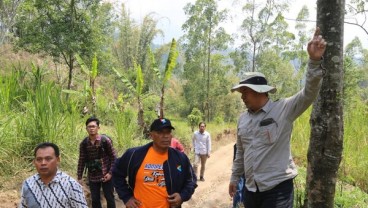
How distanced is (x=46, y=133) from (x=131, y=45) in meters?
29.5

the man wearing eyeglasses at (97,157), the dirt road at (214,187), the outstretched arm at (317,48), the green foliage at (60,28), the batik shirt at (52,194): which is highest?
the green foliage at (60,28)

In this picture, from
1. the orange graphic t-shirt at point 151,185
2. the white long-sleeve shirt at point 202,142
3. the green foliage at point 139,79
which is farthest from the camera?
the green foliage at point 139,79

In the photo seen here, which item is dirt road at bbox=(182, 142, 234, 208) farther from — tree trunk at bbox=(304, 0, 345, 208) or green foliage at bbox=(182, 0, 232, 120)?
green foliage at bbox=(182, 0, 232, 120)

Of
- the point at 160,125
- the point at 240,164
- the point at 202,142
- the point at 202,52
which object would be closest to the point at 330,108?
the point at 240,164

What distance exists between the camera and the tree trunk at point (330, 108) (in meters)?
3.19

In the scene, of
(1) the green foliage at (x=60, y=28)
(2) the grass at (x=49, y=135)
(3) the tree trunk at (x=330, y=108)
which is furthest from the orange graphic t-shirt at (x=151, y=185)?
(1) the green foliage at (x=60, y=28)

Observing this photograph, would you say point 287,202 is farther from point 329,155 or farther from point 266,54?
point 266,54

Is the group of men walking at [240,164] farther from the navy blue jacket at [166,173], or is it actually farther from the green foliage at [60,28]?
the green foliage at [60,28]

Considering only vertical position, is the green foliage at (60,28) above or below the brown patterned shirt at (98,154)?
above

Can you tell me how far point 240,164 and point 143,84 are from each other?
1610 centimetres

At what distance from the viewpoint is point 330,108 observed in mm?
3201

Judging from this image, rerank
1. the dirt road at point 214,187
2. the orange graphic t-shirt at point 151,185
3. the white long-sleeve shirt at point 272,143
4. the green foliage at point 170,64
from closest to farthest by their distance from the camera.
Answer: the white long-sleeve shirt at point 272,143 < the orange graphic t-shirt at point 151,185 < the dirt road at point 214,187 < the green foliage at point 170,64

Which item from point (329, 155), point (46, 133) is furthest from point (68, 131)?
point (329, 155)

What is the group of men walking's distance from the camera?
96.7 inches
